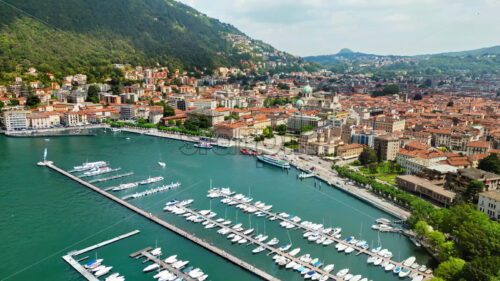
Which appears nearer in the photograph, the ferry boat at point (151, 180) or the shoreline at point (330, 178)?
the shoreline at point (330, 178)

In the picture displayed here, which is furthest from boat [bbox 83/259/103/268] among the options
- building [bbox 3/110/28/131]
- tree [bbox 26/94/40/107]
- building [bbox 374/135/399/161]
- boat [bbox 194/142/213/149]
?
tree [bbox 26/94/40/107]

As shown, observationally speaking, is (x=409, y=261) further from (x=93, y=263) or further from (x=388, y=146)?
(x=388, y=146)

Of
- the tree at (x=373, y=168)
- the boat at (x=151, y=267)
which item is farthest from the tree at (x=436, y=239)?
the boat at (x=151, y=267)

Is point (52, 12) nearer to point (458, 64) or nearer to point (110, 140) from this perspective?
point (110, 140)

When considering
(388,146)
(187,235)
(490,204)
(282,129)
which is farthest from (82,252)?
(282,129)

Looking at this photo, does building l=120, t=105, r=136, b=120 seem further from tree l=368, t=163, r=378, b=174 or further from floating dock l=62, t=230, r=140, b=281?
floating dock l=62, t=230, r=140, b=281

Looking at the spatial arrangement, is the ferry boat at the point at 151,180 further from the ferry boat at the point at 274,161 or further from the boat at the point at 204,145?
the boat at the point at 204,145
